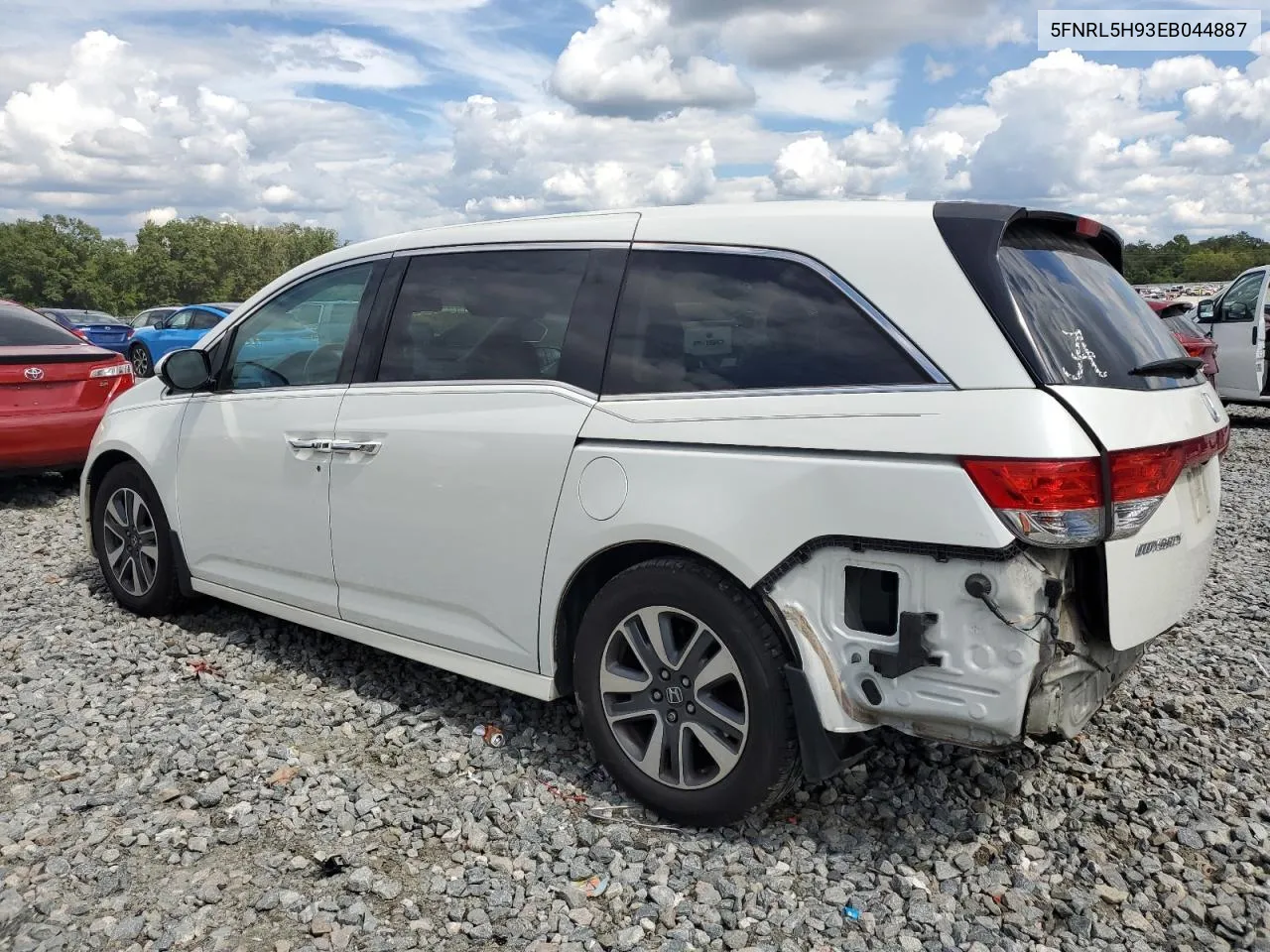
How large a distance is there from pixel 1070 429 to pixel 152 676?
3.81 meters

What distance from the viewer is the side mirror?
443 centimetres

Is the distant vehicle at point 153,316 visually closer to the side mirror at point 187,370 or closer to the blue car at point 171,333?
the blue car at point 171,333

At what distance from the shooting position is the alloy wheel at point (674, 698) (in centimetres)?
292

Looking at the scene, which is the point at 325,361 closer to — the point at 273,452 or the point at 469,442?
the point at 273,452

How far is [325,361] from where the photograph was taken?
4059 mm

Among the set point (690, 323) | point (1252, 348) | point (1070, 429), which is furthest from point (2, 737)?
point (1252, 348)

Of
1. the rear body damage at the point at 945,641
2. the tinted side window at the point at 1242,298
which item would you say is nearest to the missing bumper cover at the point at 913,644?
the rear body damage at the point at 945,641

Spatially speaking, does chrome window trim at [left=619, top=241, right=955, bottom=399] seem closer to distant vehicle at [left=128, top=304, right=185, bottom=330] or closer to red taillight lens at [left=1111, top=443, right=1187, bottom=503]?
red taillight lens at [left=1111, top=443, right=1187, bottom=503]

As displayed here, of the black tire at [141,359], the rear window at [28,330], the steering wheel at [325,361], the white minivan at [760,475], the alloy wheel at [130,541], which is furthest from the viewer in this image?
the black tire at [141,359]

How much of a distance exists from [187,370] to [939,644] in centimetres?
347

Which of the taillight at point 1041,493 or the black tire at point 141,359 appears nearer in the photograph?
the taillight at point 1041,493

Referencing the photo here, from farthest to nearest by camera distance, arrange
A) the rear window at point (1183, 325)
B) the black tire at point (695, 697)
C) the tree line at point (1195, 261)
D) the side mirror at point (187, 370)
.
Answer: the tree line at point (1195, 261)
the rear window at point (1183, 325)
the side mirror at point (187, 370)
the black tire at point (695, 697)

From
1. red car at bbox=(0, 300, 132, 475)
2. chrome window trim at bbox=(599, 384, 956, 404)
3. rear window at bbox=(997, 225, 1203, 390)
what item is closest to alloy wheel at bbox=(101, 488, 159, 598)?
chrome window trim at bbox=(599, 384, 956, 404)

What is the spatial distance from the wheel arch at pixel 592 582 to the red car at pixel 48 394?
6.22m
